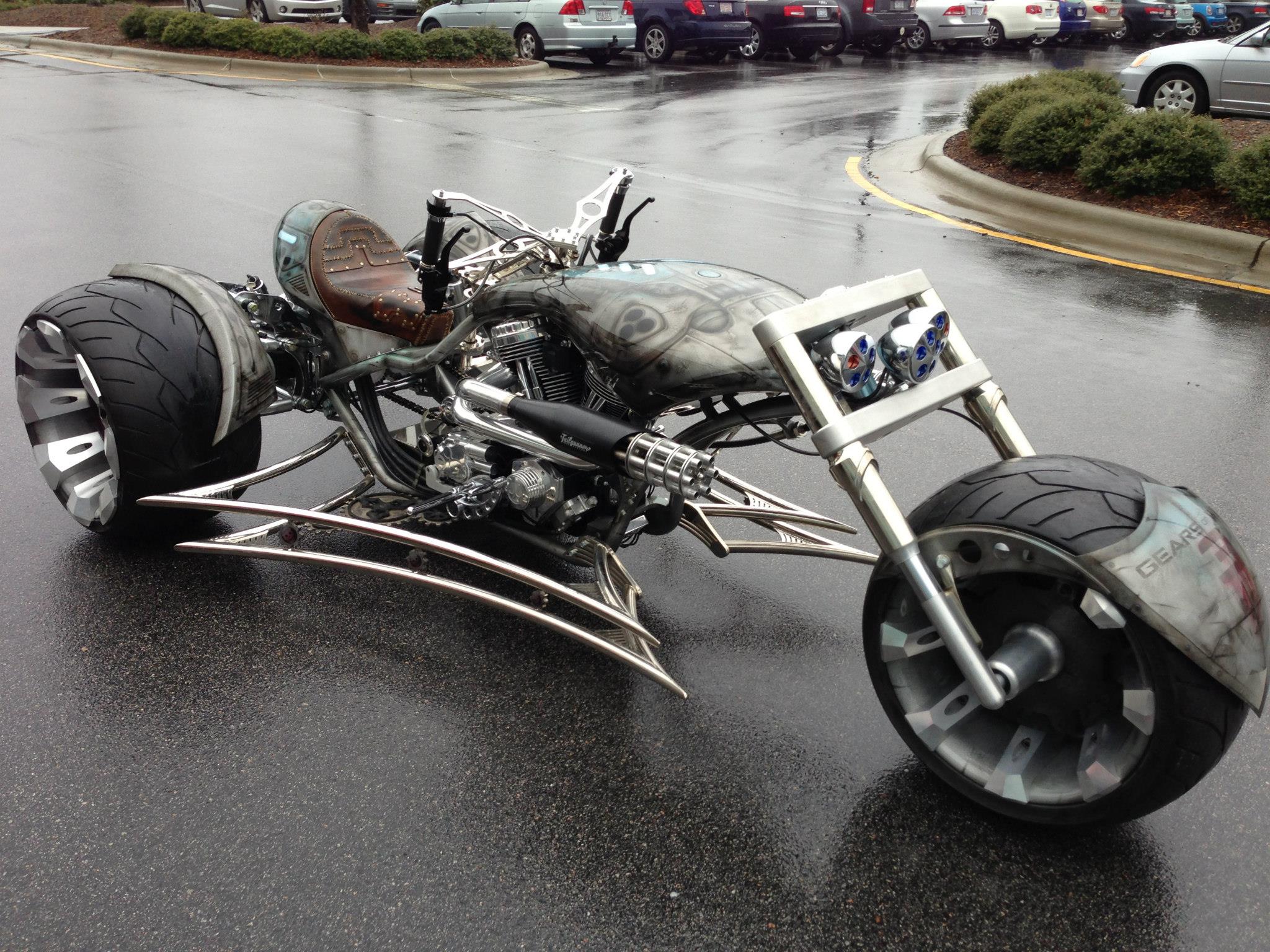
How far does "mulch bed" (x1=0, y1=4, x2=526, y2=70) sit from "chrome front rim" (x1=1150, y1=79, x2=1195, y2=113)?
1058 centimetres

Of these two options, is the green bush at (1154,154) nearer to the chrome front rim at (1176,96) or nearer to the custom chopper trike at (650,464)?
the chrome front rim at (1176,96)

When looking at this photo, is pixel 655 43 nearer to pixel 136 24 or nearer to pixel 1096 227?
pixel 136 24

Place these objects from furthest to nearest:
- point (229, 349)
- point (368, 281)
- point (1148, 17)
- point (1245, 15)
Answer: point (1245, 15)
point (1148, 17)
point (368, 281)
point (229, 349)

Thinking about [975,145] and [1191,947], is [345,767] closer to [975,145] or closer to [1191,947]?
[1191,947]

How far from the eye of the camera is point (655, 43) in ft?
71.8

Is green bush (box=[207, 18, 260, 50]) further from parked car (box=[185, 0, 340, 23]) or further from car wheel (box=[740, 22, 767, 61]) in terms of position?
car wheel (box=[740, 22, 767, 61])

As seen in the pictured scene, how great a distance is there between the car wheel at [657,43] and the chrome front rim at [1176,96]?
10474 mm

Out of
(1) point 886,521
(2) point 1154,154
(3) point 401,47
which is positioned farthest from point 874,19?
(1) point 886,521

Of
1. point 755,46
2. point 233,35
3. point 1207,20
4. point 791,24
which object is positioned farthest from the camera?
point 1207,20

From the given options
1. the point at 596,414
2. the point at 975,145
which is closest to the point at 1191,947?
the point at 596,414

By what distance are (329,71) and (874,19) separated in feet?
37.4

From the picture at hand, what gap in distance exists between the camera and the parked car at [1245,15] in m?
29.8

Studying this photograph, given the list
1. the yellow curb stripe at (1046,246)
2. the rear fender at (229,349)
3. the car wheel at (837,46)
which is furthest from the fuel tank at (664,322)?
the car wheel at (837,46)

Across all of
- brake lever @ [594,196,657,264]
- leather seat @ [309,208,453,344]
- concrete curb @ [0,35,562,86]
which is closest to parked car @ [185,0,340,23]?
concrete curb @ [0,35,562,86]
